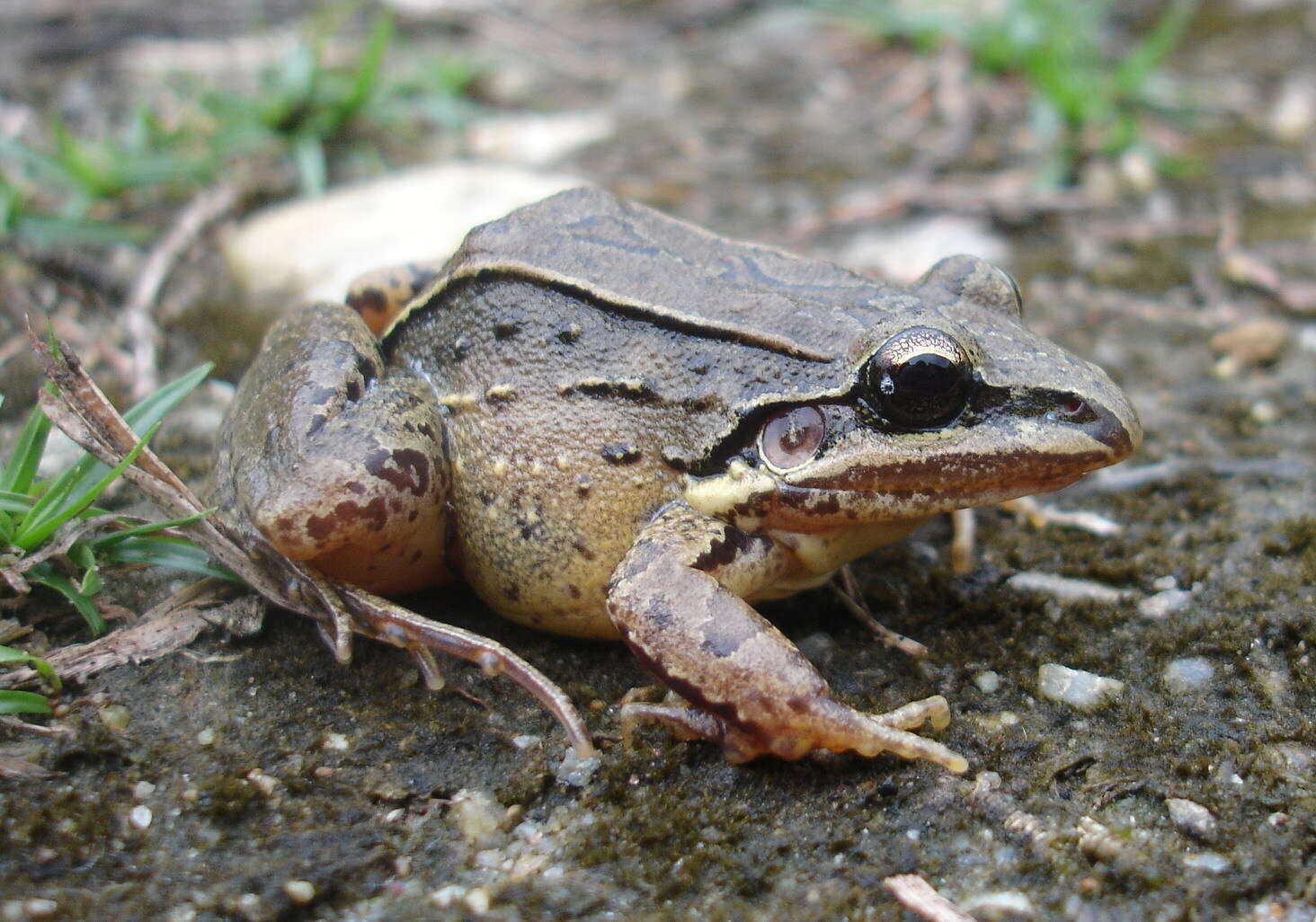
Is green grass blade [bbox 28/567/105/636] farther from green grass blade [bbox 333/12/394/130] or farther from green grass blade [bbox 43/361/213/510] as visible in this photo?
green grass blade [bbox 333/12/394/130]

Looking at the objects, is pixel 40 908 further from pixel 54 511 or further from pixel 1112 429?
pixel 1112 429

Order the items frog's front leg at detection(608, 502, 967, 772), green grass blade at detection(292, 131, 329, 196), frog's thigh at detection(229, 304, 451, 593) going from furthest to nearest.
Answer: green grass blade at detection(292, 131, 329, 196) < frog's thigh at detection(229, 304, 451, 593) < frog's front leg at detection(608, 502, 967, 772)

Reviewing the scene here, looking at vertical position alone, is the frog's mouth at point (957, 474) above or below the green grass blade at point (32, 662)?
above

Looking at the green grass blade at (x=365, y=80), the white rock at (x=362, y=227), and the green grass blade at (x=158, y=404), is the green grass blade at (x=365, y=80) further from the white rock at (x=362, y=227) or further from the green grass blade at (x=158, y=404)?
the green grass blade at (x=158, y=404)

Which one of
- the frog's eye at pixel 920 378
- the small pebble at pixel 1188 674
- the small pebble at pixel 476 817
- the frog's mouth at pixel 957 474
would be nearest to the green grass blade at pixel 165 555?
the small pebble at pixel 476 817

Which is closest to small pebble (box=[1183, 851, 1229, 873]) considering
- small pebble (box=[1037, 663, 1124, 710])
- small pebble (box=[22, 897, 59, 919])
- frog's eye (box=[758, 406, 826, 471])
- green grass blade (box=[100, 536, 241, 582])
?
small pebble (box=[1037, 663, 1124, 710])

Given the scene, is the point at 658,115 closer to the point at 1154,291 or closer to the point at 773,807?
the point at 1154,291

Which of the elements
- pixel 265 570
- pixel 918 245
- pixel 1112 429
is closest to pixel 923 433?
pixel 1112 429
